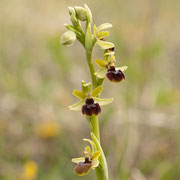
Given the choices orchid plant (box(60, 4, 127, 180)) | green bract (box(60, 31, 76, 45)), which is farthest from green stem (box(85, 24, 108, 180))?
green bract (box(60, 31, 76, 45))

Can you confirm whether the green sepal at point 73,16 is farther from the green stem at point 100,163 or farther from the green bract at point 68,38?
the green stem at point 100,163

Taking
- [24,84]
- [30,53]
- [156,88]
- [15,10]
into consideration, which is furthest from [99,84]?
[15,10]

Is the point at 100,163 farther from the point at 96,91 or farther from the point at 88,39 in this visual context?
the point at 88,39

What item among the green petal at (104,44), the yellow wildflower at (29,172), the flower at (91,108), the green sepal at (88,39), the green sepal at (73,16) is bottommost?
the yellow wildflower at (29,172)

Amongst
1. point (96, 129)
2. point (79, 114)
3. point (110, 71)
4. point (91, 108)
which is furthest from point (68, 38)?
point (79, 114)

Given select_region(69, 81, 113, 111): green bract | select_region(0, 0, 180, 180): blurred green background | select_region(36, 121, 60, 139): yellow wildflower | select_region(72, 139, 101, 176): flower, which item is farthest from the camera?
select_region(36, 121, 60, 139): yellow wildflower

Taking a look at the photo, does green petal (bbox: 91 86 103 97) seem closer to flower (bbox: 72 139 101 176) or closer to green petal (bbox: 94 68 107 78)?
green petal (bbox: 94 68 107 78)

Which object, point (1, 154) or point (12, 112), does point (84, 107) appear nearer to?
point (1, 154)

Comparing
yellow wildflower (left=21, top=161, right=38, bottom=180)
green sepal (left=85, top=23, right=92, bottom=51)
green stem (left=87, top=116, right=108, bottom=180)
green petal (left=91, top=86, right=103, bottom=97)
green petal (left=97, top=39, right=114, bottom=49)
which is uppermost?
green sepal (left=85, top=23, right=92, bottom=51)

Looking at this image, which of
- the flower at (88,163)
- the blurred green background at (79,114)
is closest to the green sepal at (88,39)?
the flower at (88,163)
